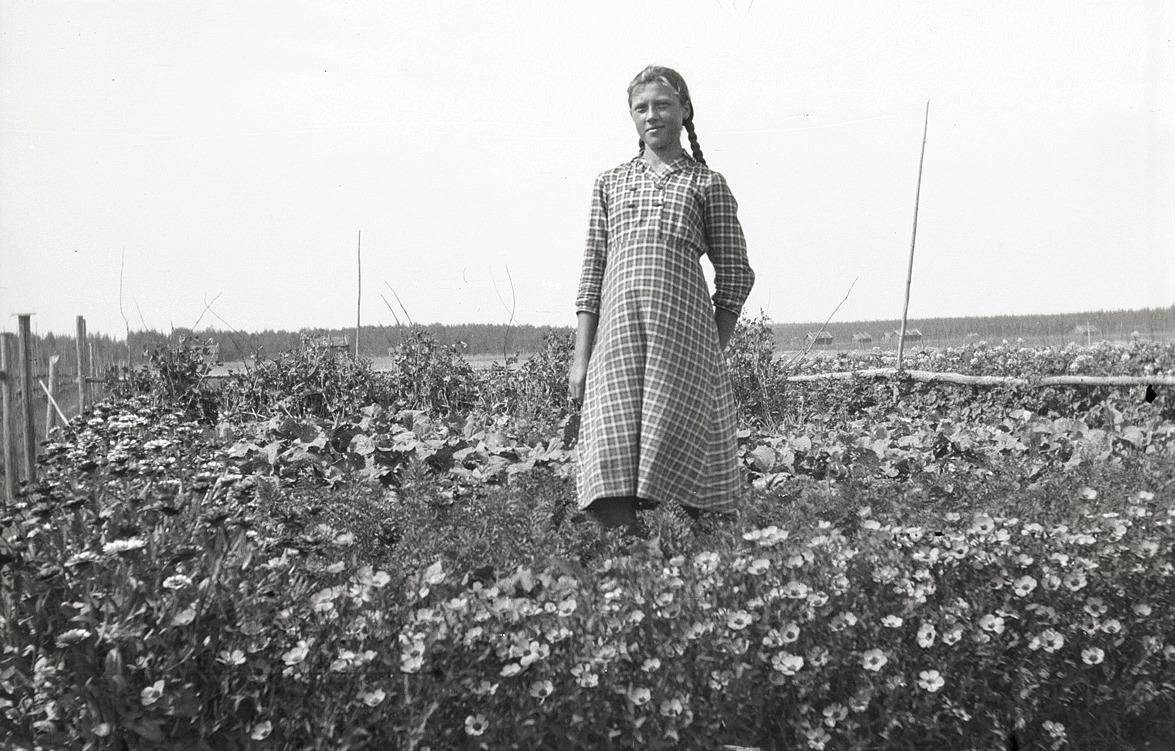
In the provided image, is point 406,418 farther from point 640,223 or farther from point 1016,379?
point 1016,379

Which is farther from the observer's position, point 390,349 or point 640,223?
point 390,349

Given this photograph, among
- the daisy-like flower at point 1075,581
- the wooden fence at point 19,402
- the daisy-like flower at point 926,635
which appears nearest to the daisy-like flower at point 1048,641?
the daisy-like flower at point 1075,581

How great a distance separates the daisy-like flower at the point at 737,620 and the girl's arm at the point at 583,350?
3.39ft

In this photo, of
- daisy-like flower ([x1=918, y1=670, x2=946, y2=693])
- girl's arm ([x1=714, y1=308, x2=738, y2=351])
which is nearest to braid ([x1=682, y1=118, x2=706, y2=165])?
girl's arm ([x1=714, y1=308, x2=738, y2=351])

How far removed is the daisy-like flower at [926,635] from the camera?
7.20 ft

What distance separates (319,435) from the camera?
464 cm

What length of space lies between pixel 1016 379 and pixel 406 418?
4.21m

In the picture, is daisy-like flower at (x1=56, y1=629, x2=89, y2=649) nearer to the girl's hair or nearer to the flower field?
the flower field

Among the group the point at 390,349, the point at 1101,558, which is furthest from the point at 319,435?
the point at 1101,558

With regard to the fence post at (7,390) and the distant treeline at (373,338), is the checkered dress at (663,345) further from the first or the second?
the distant treeline at (373,338)

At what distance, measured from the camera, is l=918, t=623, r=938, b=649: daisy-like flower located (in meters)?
2.20

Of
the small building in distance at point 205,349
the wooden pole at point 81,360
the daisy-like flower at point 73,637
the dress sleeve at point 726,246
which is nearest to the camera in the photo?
the daisy-like flower at point 73,637

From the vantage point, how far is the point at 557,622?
218 cm

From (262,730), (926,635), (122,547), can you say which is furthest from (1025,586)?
(122,547)
